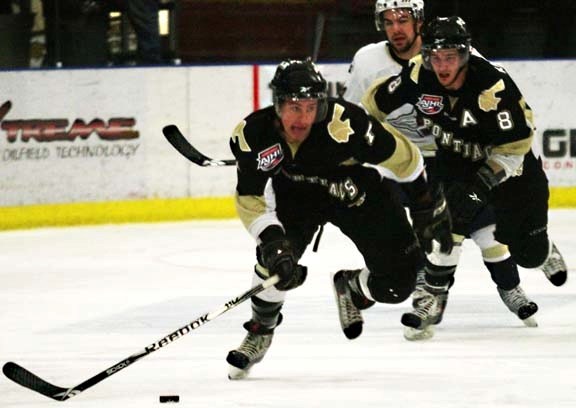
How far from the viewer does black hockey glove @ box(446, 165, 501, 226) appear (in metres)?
5.05

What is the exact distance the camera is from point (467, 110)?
5156 millimetres

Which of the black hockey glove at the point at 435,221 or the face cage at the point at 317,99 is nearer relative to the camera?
the face cage at the point at 317,99

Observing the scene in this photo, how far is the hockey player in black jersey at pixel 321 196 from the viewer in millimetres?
4297

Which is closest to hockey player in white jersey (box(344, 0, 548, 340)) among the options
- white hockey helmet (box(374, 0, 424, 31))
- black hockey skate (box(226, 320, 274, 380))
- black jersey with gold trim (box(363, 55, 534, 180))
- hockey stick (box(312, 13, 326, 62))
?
white hockey helmet (box(374, 0, 424, 31))

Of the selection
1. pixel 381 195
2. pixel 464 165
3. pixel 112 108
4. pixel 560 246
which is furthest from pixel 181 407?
pixel 112 108

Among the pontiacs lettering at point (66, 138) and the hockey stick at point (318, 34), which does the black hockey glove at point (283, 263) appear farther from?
the hockey stick at point (318, 34)

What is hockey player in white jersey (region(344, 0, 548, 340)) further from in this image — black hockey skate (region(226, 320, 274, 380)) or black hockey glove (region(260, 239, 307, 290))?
black hockey glove (region(260, 239, 307, 290))

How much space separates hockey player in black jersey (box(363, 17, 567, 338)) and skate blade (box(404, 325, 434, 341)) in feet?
0.06

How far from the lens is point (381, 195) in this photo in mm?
4680

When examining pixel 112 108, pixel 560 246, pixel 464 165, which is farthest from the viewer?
pixel 112 108

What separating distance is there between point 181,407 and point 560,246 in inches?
143

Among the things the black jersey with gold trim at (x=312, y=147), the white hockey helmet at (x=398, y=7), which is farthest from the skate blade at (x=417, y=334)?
the white hockey helmet at (x=398, y=7)

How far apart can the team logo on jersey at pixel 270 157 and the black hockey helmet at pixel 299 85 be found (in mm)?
105

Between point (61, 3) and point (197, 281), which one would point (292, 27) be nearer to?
point (61, 3)
